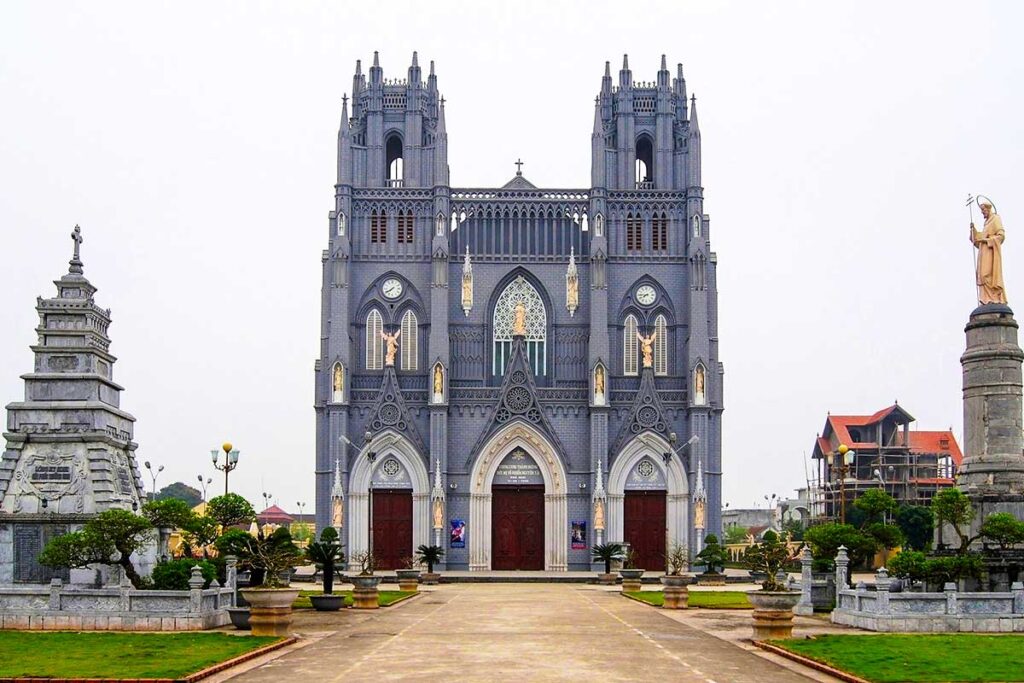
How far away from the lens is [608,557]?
65.4 meters

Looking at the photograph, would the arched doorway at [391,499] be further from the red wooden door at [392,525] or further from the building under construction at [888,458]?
the building under construction at [888,458]

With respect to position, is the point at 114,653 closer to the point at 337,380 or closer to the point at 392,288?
the point at 337,380

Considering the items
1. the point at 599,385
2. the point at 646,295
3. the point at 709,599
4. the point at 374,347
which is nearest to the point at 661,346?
the point at 646,295

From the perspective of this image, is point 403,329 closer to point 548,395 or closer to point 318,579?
point 548,395

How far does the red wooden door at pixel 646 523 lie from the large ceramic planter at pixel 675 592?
29.9 metres

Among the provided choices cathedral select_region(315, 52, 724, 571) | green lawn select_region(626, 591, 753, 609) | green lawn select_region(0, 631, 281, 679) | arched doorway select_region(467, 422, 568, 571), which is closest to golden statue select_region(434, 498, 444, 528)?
cathedral select_region(315, 52, 724, 571)

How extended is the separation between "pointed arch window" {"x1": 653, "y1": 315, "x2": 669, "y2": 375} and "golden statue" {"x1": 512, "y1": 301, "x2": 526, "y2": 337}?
731 centimetres

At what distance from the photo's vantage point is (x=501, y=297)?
2950 inches

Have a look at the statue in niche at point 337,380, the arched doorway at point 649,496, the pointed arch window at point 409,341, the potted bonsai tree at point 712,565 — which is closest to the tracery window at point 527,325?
the pointed arch window at point 409,341

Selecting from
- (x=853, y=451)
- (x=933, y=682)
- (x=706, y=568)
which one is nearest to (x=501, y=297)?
(x=706, y=568)

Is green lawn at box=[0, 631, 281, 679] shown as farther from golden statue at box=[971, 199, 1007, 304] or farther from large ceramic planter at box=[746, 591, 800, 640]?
golden statue at box=[971, 199, 1007, 304]

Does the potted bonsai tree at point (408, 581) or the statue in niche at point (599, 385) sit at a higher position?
the statue in niche at point (599, 385)

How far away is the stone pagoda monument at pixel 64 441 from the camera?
127 ft

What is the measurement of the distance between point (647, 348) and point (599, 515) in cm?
972
